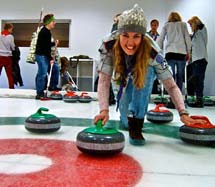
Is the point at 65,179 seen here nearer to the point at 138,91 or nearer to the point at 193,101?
the point at 138,91

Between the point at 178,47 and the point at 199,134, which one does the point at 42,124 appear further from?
the point at 178,47

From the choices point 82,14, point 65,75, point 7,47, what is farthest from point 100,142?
point 82,14

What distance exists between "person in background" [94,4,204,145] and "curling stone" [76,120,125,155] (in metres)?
0.11

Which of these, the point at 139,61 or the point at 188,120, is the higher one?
the point at 139,61

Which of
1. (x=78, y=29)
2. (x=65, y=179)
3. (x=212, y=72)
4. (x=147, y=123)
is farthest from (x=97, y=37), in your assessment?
(x=65, y=179)

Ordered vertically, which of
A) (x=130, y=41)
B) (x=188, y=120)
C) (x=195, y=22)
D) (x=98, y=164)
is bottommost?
(x=98, y=164)

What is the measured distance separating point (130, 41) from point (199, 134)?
1.97 feet

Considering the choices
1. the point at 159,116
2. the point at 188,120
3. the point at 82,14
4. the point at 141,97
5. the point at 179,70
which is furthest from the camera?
the point at 82,14

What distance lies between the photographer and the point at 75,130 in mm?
1946

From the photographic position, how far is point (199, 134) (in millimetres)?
1541

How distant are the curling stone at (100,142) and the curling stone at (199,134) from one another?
1.45ft

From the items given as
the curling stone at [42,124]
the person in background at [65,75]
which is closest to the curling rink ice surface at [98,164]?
the curling stone at [42,124]

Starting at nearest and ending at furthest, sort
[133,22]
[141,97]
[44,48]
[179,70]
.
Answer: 1. [133,22]
2. [141,97]
3. [179,70]
4. [44,48]

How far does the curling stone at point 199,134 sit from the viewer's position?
1.54 metres
